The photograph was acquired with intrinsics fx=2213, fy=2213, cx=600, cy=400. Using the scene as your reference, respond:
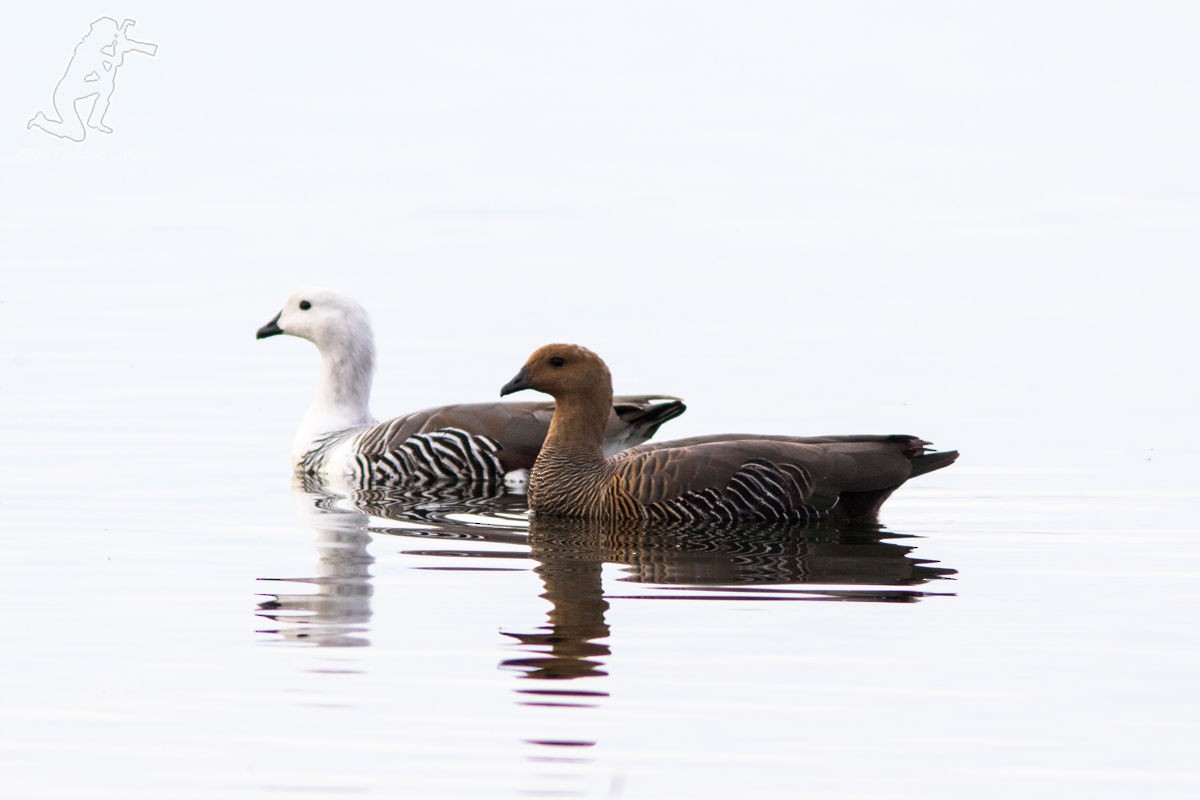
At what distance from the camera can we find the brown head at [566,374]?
1412 cm

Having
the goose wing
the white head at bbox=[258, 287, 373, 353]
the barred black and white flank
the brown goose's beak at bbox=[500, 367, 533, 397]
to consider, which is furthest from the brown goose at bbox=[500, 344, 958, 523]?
the white head at bbox=[258, 287, 373, 353]

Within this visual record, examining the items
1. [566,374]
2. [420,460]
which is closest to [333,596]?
[566,374]

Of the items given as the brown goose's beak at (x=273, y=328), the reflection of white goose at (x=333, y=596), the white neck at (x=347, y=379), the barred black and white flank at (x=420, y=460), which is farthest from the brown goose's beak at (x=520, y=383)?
the brown goose's beak at (x=273, y=328)

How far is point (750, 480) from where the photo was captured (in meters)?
13.5

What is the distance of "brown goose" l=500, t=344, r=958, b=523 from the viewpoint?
1345cm

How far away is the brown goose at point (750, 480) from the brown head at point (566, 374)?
21.9 inches

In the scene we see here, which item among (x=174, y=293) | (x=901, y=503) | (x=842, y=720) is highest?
(x=174, y=293)

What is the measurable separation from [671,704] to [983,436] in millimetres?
7976

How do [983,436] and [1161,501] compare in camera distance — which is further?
[983,436]

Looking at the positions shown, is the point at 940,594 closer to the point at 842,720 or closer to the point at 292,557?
the point at 842,720

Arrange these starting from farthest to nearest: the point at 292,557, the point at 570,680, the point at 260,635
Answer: the point at 292,557
the point at 260,635
the point at 570,680

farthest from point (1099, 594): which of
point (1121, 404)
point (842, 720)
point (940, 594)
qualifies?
point (1121, 404)

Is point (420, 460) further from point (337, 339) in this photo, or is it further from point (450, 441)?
point (337, 339)

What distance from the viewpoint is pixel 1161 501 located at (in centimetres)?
1409
